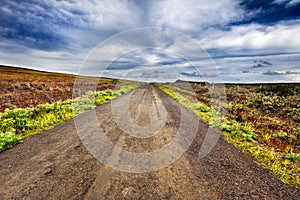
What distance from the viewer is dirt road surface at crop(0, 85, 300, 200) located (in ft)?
13.0

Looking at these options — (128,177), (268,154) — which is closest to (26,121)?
(128,177)

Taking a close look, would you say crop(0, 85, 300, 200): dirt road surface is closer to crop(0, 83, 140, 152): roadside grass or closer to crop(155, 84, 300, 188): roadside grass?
crop(155, 84, 300, 188): roadside grass

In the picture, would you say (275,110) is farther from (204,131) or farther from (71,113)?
(71,113)

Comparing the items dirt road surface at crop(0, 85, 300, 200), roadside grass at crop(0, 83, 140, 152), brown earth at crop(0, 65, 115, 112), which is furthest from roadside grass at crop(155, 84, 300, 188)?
brown earth at crop(0, 65, 115, 112)

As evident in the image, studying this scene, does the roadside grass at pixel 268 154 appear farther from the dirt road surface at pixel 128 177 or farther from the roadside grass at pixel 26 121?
the roadside grass at pixel 26 121

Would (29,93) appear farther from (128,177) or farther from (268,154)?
(268,154)

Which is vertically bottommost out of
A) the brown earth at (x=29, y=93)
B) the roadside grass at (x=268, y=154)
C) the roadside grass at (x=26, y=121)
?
the brown earth at (x=29, y=93)

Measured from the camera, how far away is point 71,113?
38.8ft

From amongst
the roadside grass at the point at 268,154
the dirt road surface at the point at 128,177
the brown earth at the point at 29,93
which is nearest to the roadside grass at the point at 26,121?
the dirt road surface at the point at 128,177

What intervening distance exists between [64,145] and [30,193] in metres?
2.59

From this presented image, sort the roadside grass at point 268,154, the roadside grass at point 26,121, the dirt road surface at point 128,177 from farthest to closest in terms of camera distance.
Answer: the roadside grass at point 26,121
the roadside grass at point 268,154
the dirt road surface at point 128,177

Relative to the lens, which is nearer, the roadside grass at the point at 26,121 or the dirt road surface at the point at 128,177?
the dirt road surface at the point at 128,177

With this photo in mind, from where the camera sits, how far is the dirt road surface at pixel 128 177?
395cm

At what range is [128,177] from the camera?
4457 mm
